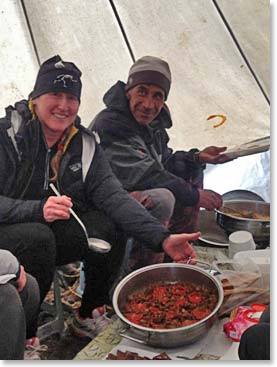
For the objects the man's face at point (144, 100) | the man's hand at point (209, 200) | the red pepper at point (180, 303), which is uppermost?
the man's face at point (144, 100)

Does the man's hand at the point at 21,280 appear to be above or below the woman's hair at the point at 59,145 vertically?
below

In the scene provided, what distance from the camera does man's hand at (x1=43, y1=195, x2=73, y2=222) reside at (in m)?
1.47

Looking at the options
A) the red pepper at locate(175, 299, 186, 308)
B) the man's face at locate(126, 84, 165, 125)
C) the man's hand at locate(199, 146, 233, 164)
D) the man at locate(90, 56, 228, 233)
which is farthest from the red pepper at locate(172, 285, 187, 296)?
the man's face at locate(126, 84, 165, 125)

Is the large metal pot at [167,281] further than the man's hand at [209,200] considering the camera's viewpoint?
No

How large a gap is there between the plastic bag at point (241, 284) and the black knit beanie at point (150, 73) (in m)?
0.52

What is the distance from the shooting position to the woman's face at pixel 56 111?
1464 mm

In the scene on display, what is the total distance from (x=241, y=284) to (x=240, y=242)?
0.38ft

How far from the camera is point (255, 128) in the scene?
1.56m

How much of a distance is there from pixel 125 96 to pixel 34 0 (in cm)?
35

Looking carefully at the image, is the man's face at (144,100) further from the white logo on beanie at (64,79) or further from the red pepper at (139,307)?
the red pepper at (139,307)

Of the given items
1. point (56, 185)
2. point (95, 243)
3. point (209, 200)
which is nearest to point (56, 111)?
point (56, 185)

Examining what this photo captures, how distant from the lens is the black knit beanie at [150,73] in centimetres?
151

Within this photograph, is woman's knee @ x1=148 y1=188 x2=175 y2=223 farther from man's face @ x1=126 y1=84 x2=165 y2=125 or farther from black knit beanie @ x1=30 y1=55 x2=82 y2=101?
black knit beanie @ x1=30 y1=55 x2=82 y2=101

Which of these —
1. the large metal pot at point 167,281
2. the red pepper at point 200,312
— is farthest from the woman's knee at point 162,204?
the red pepper at point 200,312
